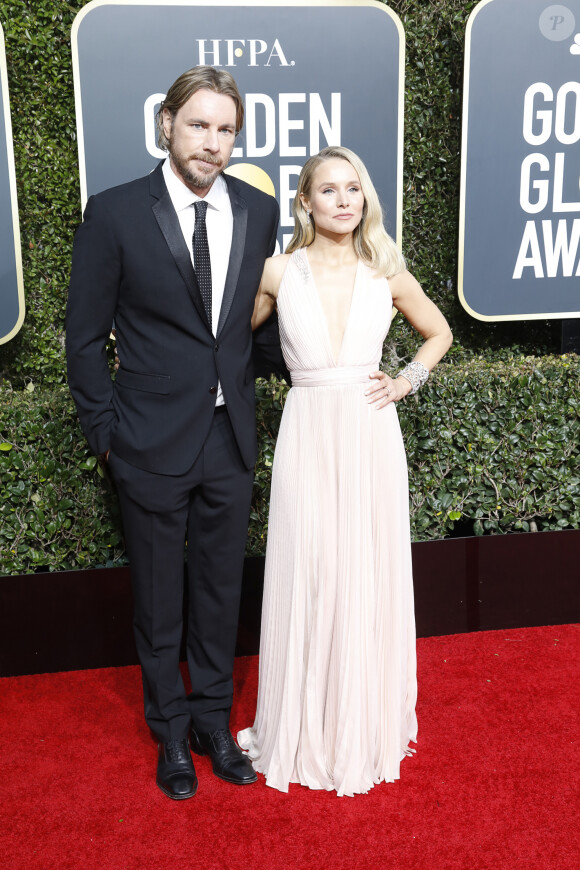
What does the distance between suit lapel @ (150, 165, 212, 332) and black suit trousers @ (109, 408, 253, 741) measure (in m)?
0.42

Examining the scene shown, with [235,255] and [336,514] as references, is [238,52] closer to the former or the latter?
[235,255]

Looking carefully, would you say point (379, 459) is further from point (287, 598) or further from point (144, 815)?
point (144, 815)

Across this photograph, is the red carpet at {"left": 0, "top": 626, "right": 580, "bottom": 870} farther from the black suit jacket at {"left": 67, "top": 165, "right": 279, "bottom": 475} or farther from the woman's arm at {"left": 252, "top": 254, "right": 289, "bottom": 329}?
the woman's arm at {"left": 252, "top": 254, "right": 289, "bottom": 329}

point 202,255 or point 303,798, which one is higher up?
point 202,255

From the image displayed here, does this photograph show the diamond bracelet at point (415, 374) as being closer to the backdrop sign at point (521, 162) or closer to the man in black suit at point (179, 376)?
the man in black suit at point (179, 376)

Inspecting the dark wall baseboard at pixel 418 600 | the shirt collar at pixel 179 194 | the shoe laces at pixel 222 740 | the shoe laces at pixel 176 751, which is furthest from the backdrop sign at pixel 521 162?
the shoe laces at pixel 176 751

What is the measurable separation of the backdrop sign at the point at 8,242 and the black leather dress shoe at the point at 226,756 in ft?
7.52

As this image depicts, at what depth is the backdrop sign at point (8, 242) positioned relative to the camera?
13.5ft

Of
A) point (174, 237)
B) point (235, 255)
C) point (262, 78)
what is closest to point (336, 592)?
point (235, 255)

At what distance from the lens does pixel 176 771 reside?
9.48ft

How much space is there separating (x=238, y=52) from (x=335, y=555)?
2694mm

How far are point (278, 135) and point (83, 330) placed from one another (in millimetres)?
2095

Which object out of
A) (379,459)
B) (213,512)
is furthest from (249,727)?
(379,459)

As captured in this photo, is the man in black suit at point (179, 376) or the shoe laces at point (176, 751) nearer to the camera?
the man in black suit at point (179, 376)
